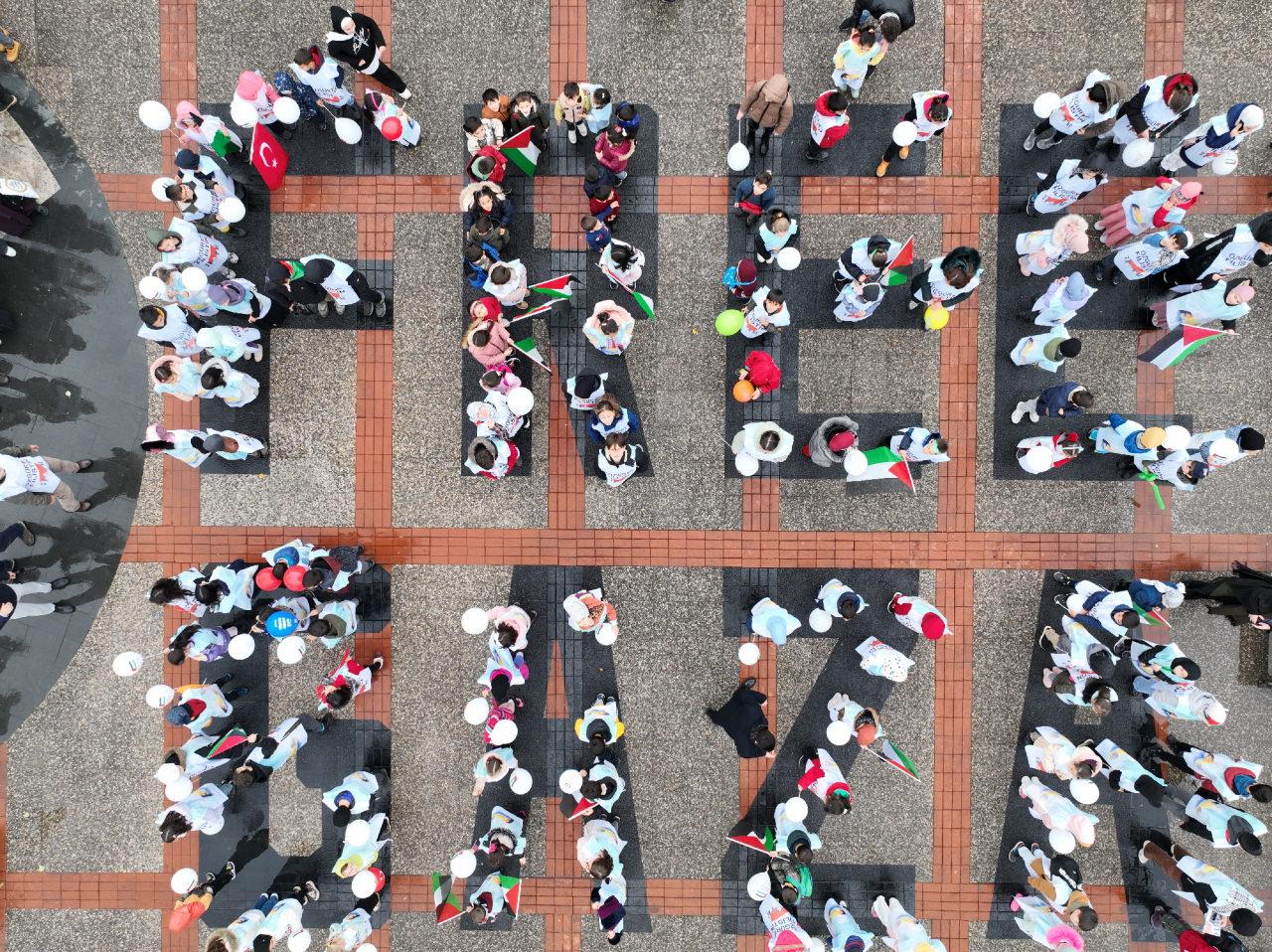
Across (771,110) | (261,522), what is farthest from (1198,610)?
(261,522)

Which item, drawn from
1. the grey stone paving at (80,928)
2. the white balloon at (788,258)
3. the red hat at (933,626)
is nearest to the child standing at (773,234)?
the white balloon at (788,258)

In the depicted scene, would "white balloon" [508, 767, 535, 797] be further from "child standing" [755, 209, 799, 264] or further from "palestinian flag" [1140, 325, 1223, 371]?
"palestinian flag" [1140, 325, 1223, 371]

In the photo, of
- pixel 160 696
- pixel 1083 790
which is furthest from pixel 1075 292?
pixel 160 696

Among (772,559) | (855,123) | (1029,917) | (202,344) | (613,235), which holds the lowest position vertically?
(1029,917)

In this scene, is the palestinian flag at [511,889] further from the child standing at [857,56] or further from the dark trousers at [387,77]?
the child standing at [857,56]

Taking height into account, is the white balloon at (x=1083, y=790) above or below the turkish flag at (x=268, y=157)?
below

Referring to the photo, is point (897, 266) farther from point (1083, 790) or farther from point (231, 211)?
point (231, 211)

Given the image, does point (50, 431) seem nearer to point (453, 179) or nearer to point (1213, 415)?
point (453, 179)
